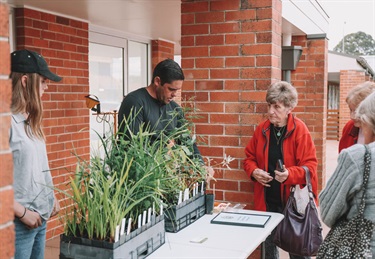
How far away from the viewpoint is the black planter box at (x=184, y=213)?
268 centimetres

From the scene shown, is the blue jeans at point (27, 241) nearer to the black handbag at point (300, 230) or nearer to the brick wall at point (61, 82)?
the black handbag at point (300, 230)

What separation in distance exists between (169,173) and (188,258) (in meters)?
0.53

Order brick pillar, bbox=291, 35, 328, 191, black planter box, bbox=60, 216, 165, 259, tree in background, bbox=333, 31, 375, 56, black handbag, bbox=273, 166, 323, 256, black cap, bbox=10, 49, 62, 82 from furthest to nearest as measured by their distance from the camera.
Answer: tree in background, bbox=333, 31, 375, 56
brick pillar, bbox=291, 35, 328, 191
black handbag, bbox=273, 166, 323, 256
black cap, bbox=10, 49, 62, 82
black planter box, bbox=60, 216, 165, 259

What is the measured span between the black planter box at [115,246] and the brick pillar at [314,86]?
503 centimetres

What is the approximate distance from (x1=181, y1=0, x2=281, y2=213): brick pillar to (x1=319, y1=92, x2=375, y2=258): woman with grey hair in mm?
1586

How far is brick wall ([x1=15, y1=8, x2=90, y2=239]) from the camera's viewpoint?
17.9 ft

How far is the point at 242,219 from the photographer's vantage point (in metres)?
2.99

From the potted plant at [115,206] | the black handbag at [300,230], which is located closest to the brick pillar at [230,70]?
the black handbag at [300,230]

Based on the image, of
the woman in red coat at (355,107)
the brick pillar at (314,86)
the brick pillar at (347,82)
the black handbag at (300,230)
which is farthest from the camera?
the brick pillar at (347,82)

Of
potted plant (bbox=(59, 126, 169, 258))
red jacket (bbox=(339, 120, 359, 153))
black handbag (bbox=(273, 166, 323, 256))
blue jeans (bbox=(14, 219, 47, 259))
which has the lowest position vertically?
black handbag (bbox=(273, 166, 323, 256))

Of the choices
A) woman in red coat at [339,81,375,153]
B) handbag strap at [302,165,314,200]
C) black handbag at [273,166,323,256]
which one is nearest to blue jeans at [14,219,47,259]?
black handbag at [273,166,323,256]

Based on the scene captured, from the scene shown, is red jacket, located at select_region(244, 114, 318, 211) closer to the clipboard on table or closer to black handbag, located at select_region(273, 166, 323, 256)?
black handbag, located at select_region(273, 166, 323, 256)

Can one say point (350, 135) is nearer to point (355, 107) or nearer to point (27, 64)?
point (355, 107)

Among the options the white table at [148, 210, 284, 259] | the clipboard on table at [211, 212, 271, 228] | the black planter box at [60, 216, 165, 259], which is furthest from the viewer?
the clipboard on table at [211, 212, 271, 228]
